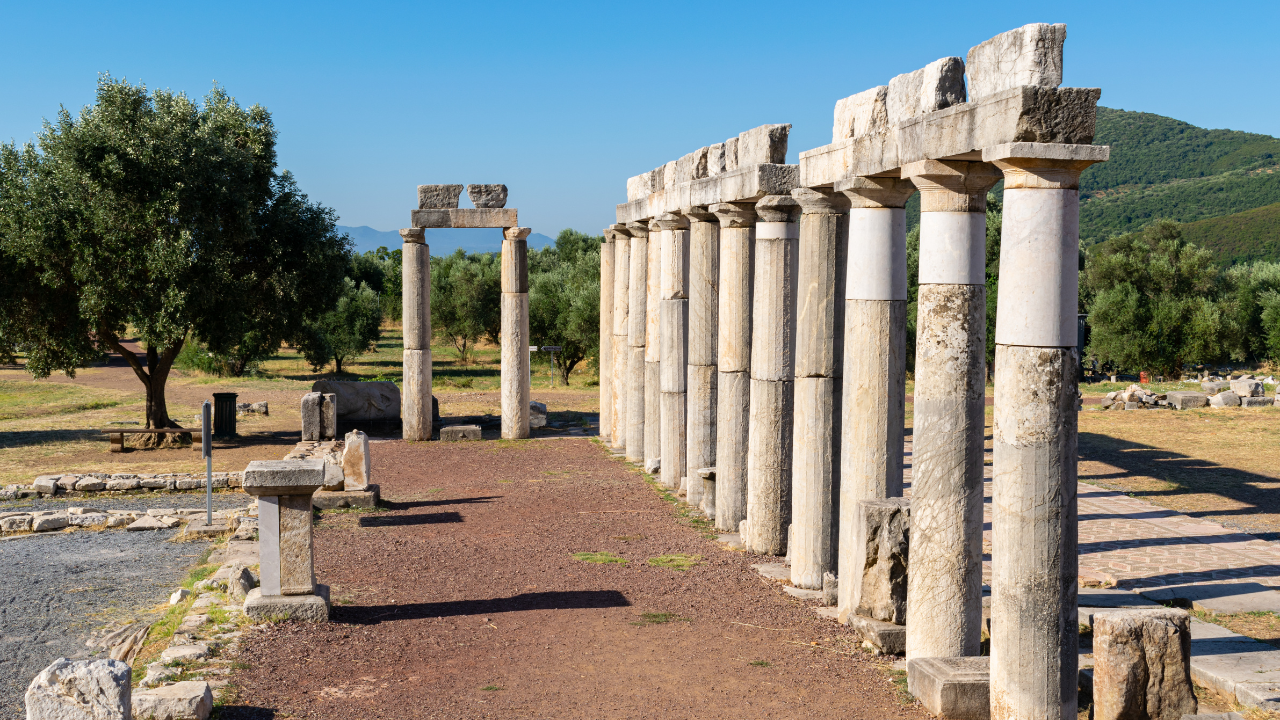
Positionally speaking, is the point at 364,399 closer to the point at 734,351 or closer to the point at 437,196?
the point at 437,196

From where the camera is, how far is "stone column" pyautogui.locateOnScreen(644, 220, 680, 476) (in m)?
17.1

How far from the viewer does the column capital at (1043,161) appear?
6.02 m

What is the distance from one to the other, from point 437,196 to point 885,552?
15.1 metres

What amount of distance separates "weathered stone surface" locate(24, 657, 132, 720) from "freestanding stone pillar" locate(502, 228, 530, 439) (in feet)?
51.0

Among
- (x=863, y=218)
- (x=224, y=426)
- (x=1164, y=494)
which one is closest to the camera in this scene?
(x=863, y=218)

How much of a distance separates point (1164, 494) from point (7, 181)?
21796 millimetres

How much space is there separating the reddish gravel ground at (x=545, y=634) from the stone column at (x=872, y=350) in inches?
48.0

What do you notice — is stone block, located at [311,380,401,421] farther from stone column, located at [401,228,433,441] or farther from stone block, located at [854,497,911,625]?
stone block, located at [854,497,911,625]

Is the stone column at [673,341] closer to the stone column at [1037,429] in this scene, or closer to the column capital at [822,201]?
the column capital at [822,201]

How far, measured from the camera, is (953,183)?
284 inches

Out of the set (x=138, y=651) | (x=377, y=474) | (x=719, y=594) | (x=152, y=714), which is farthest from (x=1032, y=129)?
(x=377, y=474)

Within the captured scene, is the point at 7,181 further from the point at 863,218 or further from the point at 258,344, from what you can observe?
the point at 863,218

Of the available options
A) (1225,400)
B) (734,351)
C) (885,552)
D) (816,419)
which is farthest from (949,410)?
(1225,400)

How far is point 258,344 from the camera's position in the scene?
76.7 ft
